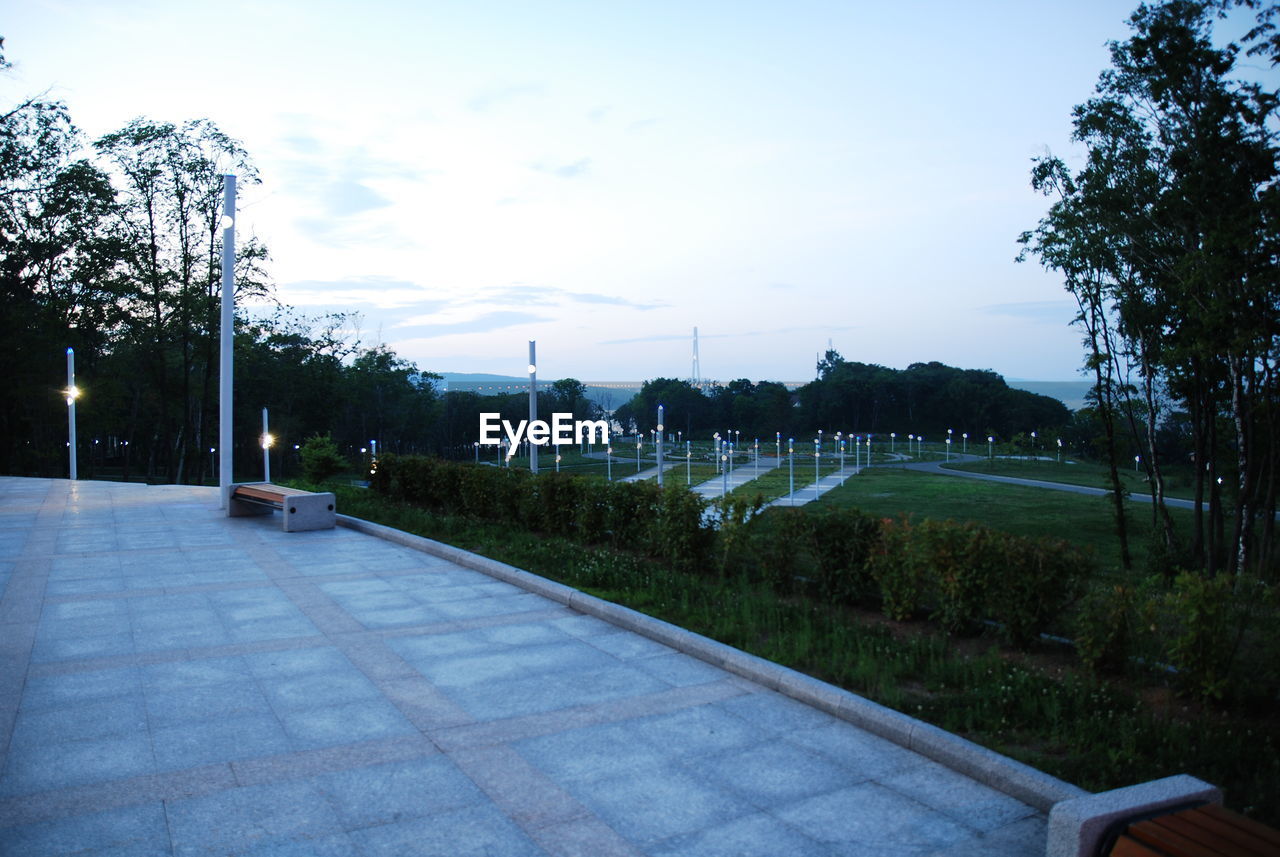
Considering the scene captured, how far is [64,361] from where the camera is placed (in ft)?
99.5

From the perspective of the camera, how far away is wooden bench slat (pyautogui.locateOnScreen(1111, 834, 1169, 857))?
235 cm

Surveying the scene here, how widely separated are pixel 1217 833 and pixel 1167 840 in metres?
0.16

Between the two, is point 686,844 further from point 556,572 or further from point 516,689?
point 556,572

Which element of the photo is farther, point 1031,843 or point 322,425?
point 322,425

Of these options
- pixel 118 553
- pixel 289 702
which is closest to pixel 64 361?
pixel 118 553

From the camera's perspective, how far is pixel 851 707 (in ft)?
14.0

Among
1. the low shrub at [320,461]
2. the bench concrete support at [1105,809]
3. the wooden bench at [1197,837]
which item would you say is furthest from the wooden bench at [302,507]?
the wooden bench at [1197,837]

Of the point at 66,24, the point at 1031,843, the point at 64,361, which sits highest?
the point at 66,24

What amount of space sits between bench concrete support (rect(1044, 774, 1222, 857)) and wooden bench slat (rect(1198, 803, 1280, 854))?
12 centimetres

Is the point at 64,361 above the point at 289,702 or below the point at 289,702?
above

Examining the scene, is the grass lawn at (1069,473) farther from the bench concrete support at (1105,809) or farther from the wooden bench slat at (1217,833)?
the wooden bench slat at (1217,833)

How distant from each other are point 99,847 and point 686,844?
2.11m

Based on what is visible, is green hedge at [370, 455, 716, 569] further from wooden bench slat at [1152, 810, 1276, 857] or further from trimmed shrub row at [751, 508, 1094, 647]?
wooden bench slat at [1152, 810, 1276, 857]

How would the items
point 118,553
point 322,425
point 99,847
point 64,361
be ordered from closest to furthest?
point 99,847 < point 118,553 < point 64,361 < point 322,425
